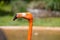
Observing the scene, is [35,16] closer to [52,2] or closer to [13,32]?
[52,2]

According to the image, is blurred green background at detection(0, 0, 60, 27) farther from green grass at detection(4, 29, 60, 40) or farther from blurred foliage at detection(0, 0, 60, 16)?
green grass at detection(4, 29, 60, 40)

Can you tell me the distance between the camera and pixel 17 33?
2.58 meters

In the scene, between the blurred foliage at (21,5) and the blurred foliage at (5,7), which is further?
the blurred foliage at (5,7)

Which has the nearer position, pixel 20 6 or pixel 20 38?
pixel 20 38

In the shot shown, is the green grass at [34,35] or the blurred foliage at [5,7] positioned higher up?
the green grass at [34,35]

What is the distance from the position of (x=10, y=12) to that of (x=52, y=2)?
0.88 meters

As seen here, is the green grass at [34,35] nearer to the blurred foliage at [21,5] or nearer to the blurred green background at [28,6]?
the blurred green background at [28,6]

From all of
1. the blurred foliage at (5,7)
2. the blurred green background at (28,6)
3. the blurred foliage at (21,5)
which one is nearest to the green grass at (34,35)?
the blurred green background at (28,6)

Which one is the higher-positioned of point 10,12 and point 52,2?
point 52,2

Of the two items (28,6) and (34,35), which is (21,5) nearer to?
(28,6)

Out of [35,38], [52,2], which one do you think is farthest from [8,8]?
[35,38]

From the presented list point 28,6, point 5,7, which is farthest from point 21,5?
point 5,7

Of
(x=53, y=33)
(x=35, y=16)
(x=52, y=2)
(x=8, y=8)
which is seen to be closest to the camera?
(x=53, y=33)

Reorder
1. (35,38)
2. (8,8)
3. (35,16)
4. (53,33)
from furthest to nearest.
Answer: (8,8)
(35,16)
(53,33)
(35,38)
